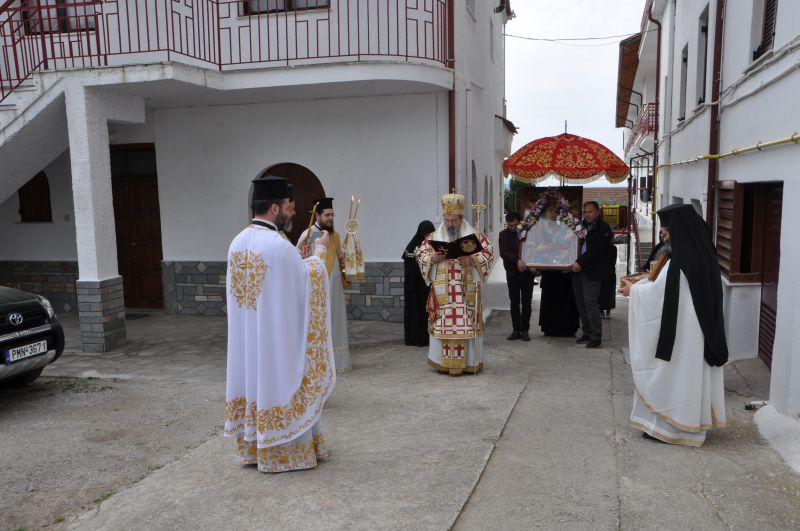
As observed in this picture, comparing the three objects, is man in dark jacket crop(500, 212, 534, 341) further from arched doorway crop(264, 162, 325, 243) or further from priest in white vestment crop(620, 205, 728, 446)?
priest in white vestment crop(620, 205, 728, 446)

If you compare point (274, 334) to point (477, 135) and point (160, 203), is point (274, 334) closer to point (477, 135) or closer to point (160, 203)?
point (160, 203)

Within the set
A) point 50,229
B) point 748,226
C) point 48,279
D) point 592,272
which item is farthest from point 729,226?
point 48,279

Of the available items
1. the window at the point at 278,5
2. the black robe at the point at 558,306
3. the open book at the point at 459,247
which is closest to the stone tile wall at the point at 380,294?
the black robe at the point at 558,306

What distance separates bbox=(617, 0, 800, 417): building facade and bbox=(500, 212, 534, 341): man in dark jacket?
2.25 meters

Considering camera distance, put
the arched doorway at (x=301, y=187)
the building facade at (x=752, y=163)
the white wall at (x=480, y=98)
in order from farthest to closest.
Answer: the arched doorway at (x=301, y=187), the white wall at (x=480, y=98), the building facade at (x=752, y=163)

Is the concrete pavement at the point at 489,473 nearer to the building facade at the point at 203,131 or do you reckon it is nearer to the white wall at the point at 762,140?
the white wall at the point at 762,140

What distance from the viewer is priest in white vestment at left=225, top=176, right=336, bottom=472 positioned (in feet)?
13.7

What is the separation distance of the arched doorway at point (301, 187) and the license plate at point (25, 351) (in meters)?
4.28

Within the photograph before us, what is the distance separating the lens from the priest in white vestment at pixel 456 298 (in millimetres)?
6730

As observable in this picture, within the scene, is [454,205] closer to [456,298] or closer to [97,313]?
[456,298]

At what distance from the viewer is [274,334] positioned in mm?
4188

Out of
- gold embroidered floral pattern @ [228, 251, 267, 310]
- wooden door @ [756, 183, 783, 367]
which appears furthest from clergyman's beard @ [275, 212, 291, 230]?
wooden door @ [756, 183, 783, 367]

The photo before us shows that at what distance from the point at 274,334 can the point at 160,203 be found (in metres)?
7.31

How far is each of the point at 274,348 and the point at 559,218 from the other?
5.01m
